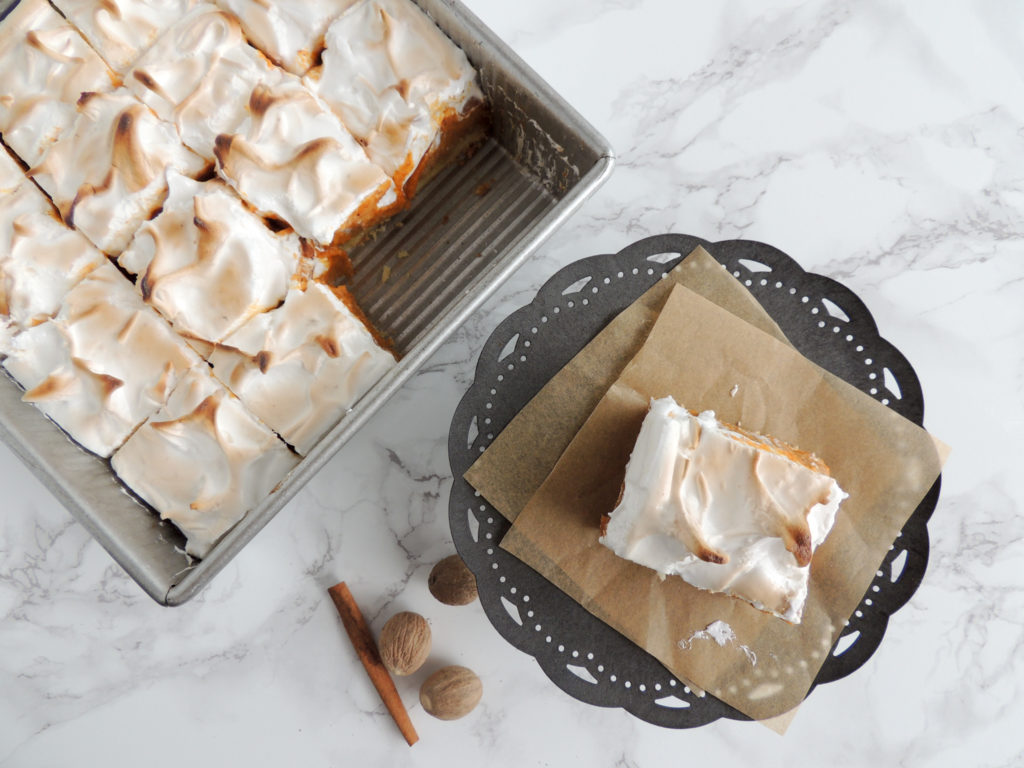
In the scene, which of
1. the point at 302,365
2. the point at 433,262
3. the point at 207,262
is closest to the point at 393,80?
the point at 433,262

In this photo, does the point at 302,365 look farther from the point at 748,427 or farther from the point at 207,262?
the point at 748,427

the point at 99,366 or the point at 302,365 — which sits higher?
the point at 99,366

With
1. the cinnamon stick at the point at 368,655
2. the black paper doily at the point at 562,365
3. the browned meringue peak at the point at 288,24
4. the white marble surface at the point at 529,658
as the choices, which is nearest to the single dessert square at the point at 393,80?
the browned meringue peak at the point at 288,24

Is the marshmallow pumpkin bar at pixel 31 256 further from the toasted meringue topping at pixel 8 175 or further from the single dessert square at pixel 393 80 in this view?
the single dessert square at pixel 393 80

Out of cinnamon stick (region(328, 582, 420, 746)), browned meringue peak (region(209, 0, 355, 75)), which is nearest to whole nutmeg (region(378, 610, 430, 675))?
cinnamon stick (region(328, 582, 420, 746))

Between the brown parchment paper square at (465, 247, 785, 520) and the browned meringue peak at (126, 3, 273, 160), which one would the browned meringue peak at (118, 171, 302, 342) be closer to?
the browned meringue peak at (126, 3, 273, 160)

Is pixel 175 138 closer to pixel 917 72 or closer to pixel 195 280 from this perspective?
pixel 195 280

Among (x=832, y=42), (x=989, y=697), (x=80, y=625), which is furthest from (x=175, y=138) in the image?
(x=989, y=697)
